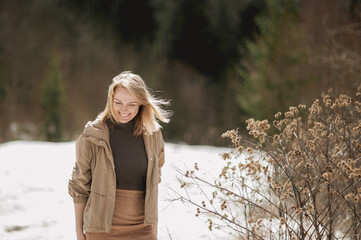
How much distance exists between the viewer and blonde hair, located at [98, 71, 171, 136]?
218 centimetres

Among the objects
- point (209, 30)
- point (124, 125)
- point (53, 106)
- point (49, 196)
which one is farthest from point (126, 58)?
point (124, 125)

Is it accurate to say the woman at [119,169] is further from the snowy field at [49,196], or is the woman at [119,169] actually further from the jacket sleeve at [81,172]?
the snowy field at [49,196]

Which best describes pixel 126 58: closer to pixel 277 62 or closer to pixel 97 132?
pixel 277 62

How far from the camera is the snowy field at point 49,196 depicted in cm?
430

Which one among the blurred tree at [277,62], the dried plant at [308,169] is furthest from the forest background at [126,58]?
the dried plant at [308,169]

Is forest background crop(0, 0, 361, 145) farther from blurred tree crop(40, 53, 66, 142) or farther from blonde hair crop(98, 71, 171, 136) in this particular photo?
blonde hair crop(98, 71, 171, 136)

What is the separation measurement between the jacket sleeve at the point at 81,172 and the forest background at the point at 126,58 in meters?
12.2

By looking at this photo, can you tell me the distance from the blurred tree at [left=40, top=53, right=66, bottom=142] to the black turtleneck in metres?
15.7

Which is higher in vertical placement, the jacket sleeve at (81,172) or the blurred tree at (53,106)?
the blurred tree at (53,106)

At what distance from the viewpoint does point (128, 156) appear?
2.24 meters

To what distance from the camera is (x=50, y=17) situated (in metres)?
23.5

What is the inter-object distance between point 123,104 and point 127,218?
1.90ft

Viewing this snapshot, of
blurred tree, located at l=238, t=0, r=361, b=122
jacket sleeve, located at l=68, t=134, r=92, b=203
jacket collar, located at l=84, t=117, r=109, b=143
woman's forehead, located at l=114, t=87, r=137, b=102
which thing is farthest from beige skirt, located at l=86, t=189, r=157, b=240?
blurred tree, located at l=238, t=0, r=361, b=122

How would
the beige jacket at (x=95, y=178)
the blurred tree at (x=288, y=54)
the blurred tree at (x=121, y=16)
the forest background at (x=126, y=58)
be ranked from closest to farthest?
1. the beige jacket at (x=95, y=178)
2. the blurred tree at (x=288, y=54)
3. the forest background at (x=126, y=58)
4. the blurred tree at (x=121, y=16)
